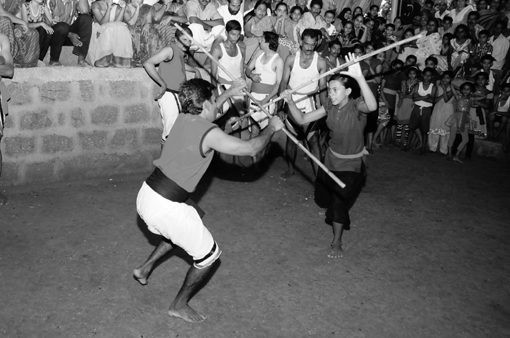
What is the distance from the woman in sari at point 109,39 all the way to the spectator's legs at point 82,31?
7 centimetres

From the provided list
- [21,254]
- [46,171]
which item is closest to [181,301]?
[21,254]

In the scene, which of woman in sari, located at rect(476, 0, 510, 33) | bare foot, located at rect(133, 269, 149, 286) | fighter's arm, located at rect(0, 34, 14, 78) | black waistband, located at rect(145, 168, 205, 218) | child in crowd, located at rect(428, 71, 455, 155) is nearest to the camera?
black waistband, located at rect(145, 168, 205, 218)

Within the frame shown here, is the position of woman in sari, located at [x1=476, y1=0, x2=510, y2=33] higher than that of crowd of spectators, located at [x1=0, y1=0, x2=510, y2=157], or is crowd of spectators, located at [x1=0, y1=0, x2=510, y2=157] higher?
woman in sari, located at [x1=476, y1=0, x2=510, y2=33]

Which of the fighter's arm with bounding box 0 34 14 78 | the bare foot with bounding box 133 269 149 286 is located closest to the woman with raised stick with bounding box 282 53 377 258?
the bare foot with bounding box 133 269 149 286

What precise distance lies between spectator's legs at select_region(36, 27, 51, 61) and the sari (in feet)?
3.98

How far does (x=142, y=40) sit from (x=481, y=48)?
7108 millimetres

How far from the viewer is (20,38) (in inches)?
272

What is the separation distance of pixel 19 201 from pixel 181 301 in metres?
3.23

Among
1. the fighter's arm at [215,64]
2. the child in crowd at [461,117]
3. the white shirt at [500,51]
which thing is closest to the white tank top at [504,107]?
the child in crowd at [461,117]

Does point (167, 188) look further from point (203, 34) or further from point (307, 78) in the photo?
point (203, 34)

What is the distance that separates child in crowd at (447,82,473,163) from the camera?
32.9 ft

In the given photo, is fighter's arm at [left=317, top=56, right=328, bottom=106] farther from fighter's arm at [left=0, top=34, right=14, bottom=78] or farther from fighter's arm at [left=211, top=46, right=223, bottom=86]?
fighter's arm at [left=0, top=34, right=14, bottom=78]

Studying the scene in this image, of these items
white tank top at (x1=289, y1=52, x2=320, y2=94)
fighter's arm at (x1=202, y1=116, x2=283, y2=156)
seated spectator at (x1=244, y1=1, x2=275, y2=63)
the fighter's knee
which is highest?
seated spectator at (x1=244, y1=1, x2=275, y2=63)

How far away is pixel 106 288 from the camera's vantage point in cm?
481
